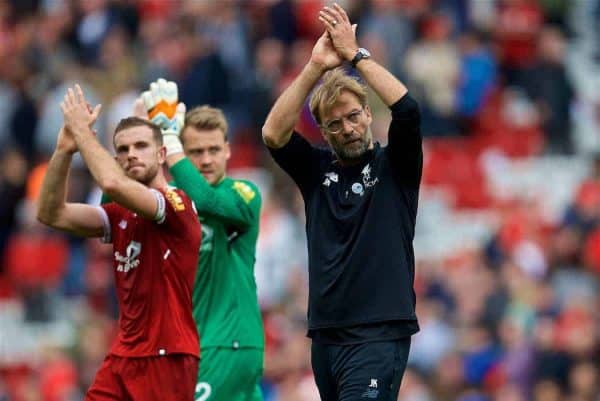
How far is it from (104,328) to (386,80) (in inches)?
375

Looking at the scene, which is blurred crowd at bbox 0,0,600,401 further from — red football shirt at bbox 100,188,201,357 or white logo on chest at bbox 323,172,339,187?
white logo on chest at bbox 323,172,339,187

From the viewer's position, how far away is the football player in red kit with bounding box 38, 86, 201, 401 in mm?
9492

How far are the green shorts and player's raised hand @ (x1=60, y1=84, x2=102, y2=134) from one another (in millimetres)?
1955

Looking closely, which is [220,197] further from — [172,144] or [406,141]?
[406,141]

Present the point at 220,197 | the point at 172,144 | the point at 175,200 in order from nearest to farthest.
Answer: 1. the point at 175,200
2. the point at 172,144
3. the point at 220,197

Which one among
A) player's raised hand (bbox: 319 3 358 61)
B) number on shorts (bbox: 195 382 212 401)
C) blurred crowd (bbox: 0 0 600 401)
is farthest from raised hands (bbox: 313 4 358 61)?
blurred crowd (bbox: 0 0 600 401)

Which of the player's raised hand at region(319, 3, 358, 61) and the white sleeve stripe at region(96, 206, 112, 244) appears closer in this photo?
the player's raised hand at region(319, 3, 358, 61)

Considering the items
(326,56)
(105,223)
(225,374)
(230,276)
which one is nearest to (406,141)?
(326,56)

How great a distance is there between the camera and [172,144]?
10180 mm

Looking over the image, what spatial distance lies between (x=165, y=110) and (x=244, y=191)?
2.62 ft

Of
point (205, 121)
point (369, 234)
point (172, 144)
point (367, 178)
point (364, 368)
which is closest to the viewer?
point (364, 368)

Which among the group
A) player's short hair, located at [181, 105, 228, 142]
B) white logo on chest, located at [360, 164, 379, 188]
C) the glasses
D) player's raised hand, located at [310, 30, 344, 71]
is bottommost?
white logo on chest, located at [360, 164, 379, 188]

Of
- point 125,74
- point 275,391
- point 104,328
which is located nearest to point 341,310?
point 275,391

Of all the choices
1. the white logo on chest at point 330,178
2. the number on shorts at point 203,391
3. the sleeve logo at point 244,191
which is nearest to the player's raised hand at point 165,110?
the sleeve logo at point 244,191
